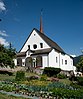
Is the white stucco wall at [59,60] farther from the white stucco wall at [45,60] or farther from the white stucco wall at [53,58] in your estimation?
the white stucco wall at [45,60]

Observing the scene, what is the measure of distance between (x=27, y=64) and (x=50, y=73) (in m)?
8.44

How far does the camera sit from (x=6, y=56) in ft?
110

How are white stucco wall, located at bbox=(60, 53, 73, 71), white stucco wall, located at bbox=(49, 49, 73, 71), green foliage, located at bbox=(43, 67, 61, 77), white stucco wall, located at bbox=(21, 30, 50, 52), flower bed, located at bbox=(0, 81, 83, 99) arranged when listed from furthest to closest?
white stucco wall, located at bbox=(60, 53, 73, 71)
white stucco wall, located at bbox=(21, 30, 50, 52)
white stucco wall, located at bbox=(49, 49, 73, 71)
green foliage, located at bbox=(43, 67, 61, 77)
flower bed, located at bbox=(0, 81, 83, 99)

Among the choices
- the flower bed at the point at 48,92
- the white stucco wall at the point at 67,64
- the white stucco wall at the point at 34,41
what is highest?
the white stucco wall at the point at 34,41

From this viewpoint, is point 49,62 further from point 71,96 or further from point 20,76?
point 71,96

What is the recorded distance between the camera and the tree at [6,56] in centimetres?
3338

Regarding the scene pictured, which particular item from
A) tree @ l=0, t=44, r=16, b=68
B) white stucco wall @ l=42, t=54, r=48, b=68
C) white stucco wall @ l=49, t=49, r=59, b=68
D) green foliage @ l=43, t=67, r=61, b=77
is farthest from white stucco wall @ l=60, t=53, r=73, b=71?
tree @ l=0, t=44, r=16, b=68

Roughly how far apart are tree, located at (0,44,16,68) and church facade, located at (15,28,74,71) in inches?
524

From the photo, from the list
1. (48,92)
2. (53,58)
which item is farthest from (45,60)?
(48,92)

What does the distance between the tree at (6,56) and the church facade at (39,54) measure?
13305 mm

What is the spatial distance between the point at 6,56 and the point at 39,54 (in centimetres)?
1563

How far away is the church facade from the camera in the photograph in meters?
47.9

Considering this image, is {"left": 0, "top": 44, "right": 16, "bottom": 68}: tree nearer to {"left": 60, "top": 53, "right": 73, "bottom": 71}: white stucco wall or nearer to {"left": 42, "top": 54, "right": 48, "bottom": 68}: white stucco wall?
{"left": 42, "top": 54, "right": 48, "bottom": 68}: white stucco wall

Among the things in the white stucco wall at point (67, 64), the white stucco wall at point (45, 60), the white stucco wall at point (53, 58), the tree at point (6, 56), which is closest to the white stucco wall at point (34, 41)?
the white stucco wall at point (53, 58)
